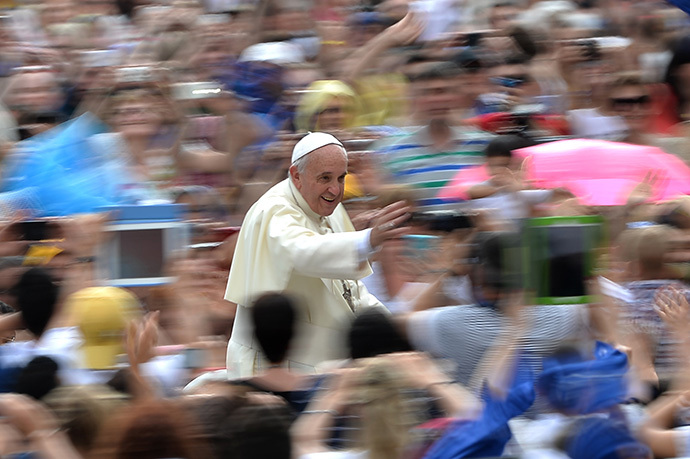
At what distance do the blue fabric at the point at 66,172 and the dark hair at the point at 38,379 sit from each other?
2029 millimetres

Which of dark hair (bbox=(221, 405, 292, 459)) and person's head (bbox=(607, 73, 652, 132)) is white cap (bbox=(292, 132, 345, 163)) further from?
dark hair (bbox=(221, 405, 292, 459))

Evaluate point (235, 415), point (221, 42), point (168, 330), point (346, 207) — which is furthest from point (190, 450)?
point (221, 42)

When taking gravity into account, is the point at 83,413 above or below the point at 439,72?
below

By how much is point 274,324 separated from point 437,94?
232cm

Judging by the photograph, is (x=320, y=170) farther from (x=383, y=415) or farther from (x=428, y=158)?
(x=383, y=415)

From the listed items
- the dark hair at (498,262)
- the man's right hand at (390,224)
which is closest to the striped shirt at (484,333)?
the dark hair at (498,262)

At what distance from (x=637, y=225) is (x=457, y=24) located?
10.1 feet

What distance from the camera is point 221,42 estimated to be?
25.1 feet

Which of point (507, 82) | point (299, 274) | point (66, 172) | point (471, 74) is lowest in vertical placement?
point (299, 274)

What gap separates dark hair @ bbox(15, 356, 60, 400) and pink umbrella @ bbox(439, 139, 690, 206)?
7.30 ft

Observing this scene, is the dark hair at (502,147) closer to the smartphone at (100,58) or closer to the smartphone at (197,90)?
the smartphone at (197,90)

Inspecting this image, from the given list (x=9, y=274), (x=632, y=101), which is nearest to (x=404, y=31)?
(x=632, y=101)

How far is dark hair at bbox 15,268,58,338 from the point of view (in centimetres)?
481

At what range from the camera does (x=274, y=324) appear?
430cm
